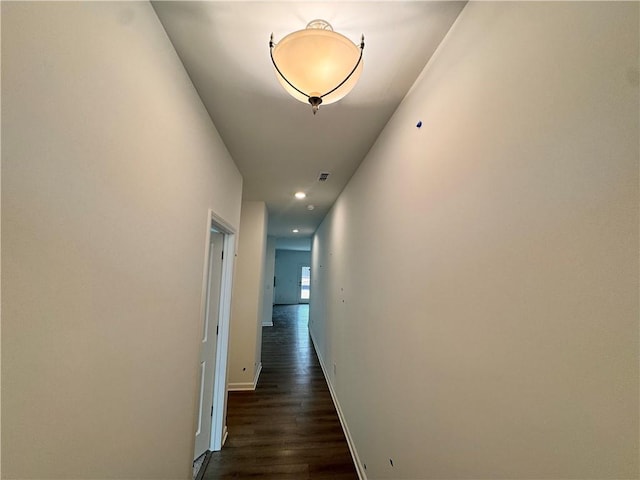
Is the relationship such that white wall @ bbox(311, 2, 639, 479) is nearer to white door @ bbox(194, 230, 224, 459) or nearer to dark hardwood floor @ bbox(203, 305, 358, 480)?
dark hardwood floor @ bbox(203, 305, 358, 480)

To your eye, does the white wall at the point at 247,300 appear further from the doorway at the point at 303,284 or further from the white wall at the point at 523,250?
the doorway at the point at 303,284

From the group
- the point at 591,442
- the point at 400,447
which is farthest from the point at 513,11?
the point at 400,447

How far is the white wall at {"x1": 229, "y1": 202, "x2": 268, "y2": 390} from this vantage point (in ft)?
12.0

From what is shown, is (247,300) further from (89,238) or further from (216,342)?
(89,238)

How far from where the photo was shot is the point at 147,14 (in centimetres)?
97

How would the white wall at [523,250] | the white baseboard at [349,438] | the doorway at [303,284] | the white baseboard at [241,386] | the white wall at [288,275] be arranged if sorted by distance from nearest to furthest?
the white wall at [523,250], the white baseboard at [349,438], the white baseboard at [241,386], the white wall at [288,275], the doorway at [303,284]

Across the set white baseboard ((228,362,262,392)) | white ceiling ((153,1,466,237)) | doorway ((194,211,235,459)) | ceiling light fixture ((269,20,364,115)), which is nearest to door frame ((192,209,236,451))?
doorway ((194,211,235,459))

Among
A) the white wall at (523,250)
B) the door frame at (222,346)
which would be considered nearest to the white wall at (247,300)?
the door frame at (222,346)

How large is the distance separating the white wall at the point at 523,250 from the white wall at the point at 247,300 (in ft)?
8.76

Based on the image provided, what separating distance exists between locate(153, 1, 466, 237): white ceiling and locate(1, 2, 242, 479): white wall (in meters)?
0.17

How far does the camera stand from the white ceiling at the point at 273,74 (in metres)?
1.00

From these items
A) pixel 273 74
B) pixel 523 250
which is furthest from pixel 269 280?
pixel 523 250

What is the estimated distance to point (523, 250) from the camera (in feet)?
2.33

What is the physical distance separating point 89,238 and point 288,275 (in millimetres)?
11827
